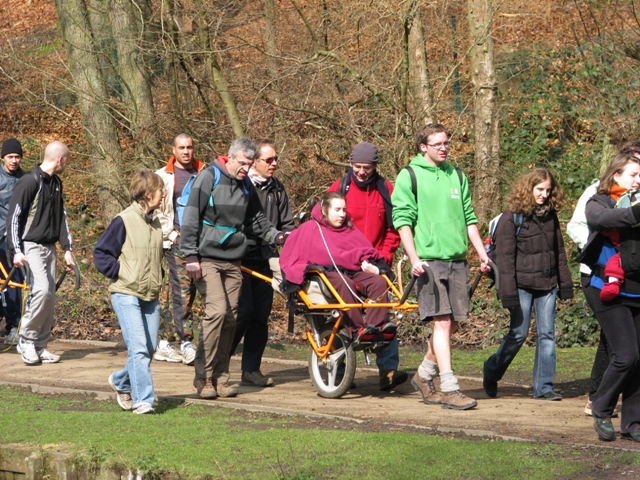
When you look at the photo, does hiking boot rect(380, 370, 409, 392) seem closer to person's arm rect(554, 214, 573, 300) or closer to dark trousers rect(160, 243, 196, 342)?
person's arm rect(554, 214, 573, 300)

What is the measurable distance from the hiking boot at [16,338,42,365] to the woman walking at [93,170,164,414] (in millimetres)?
3376

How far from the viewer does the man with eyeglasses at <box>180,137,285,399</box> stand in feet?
28.9

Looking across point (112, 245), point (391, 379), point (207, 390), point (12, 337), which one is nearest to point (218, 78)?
point (12, 337)

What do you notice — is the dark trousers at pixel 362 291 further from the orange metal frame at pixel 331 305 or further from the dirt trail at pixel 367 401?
the dirt trail at pixel 367 401

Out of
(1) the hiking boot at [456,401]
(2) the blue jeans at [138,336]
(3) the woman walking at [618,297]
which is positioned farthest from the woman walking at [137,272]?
(3) the woman walking at [618,297]

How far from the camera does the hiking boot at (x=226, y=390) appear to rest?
29.8 feet

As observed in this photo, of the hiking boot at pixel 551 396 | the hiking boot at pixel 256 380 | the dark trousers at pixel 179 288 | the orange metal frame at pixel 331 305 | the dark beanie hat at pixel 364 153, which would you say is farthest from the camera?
the dark trousers at pixel 179 288

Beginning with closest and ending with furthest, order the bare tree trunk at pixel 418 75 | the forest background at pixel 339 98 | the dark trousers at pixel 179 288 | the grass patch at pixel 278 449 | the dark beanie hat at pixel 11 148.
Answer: the grass patch at pixel 278 449, the dark trousers at pixel 179 288, the dark beanie hat at pixel 11 148, the bare tree trunk at pixel 418 75, the forest background at pixel 339 98

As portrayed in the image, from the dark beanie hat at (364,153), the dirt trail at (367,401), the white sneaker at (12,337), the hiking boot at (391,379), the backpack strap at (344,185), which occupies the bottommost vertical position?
the dirt trail at (367,401)

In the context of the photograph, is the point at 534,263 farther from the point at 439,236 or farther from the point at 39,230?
the point at 39,230

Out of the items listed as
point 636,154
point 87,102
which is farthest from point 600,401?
point 87,102

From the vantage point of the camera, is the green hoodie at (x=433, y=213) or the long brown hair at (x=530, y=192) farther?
the long brown hair at (x=530, y=192)

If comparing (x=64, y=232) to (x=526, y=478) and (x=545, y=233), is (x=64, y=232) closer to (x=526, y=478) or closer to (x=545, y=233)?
(x=545, y=233)

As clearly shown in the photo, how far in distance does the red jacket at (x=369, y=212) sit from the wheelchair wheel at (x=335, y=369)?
999mm
